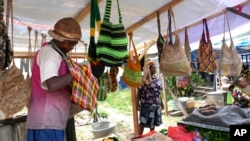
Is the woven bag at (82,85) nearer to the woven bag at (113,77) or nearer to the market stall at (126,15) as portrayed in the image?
the market stall at (126,15)

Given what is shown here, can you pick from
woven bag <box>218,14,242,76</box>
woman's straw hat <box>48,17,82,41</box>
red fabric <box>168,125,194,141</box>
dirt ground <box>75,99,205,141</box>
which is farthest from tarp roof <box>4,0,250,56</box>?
dirt ground <box>75,99,205,141</box>

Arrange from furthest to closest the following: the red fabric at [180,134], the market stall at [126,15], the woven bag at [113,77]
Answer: the woven bag at [113,77]
the market stall at [126,15]
the red fabric at [180,134]

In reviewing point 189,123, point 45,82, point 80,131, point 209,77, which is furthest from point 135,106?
point 209,77

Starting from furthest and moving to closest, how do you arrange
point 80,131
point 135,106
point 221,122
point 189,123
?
1. point 80,131
2. point 135,106
3. point 189,123
4. point 221,122

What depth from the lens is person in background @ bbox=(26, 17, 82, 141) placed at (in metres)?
1.43

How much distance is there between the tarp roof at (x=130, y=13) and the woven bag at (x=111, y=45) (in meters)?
0.68

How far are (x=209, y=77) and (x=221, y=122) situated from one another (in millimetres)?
7837

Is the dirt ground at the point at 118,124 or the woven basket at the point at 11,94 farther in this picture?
the dirt ground at the point at 118,124

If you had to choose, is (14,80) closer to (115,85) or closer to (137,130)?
(115,85)

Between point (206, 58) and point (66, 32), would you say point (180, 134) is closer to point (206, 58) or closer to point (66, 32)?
point (66, 32)

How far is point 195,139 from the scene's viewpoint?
6.96ft

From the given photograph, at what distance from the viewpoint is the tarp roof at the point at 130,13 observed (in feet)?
7.82

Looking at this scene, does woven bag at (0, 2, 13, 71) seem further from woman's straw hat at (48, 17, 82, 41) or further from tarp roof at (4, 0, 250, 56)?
tarp roof at (4, 0, 250, 56)

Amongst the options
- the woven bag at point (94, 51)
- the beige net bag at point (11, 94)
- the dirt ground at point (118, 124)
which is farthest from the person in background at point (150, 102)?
the beige net bag at point (11, 94)
